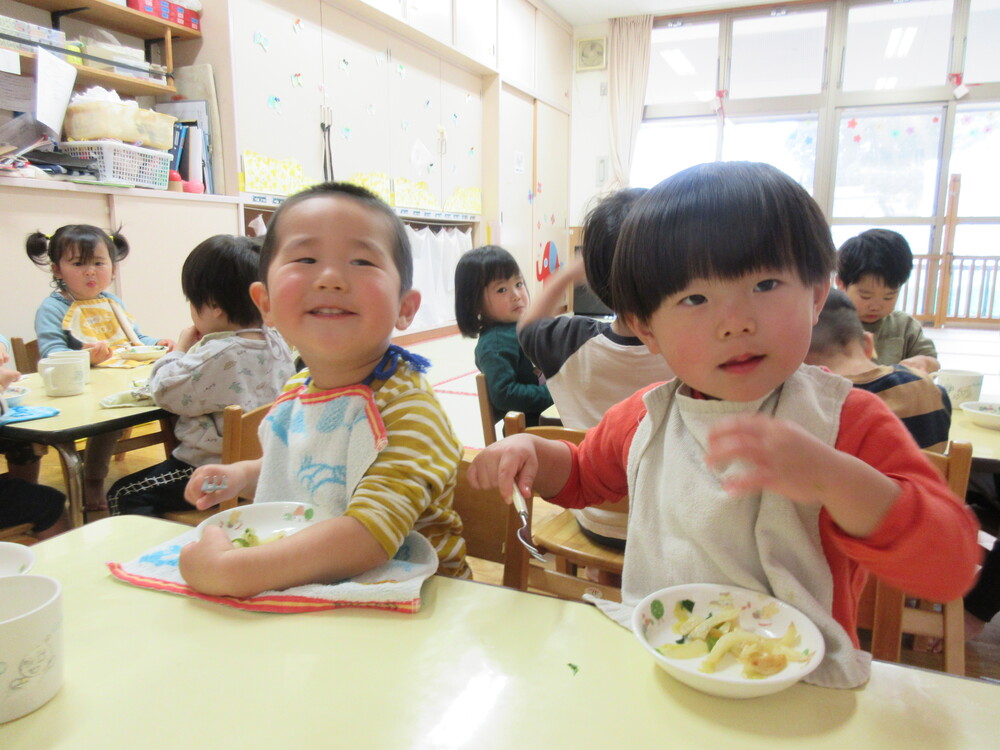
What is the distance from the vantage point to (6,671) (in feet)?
1.66

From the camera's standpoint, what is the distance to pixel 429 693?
1.77 feet

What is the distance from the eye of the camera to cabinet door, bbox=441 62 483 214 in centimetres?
586

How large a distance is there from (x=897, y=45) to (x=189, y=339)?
26.3ft

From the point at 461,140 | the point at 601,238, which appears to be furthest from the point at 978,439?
the point at 461,140

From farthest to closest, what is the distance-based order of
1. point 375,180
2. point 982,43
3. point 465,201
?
point 982,43 < point 465,201 < point 375,180

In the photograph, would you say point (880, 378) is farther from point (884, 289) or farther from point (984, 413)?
point (884, 289)

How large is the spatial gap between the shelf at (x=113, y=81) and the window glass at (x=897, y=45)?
6902 millimetres

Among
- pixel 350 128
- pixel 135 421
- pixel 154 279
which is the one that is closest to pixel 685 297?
pixel 135 421

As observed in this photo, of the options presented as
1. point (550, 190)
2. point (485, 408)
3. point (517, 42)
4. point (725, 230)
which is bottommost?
point (485, 408)

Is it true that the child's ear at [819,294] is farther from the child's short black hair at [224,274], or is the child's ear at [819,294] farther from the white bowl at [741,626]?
the child's short black hair at [224,274]

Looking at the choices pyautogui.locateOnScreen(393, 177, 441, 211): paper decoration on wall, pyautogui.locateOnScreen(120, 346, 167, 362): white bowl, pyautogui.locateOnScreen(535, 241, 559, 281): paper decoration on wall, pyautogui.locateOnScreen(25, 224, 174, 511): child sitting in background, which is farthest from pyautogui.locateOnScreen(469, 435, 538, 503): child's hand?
pyautogui.locateOnScreen(535, 241, 559, 281): paper decoration on wall

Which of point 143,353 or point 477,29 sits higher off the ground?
point 477,29

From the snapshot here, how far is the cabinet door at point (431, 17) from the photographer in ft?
16.3

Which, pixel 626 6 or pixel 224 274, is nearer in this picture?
pixel 224 274
